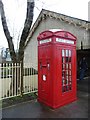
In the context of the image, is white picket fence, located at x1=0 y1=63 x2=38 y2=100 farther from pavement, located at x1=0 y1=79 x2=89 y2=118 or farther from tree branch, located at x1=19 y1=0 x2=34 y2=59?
pavement, located at x1=0 y1=79 x2=89 y2=118

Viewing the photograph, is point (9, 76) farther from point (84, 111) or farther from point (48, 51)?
point (84, 111)

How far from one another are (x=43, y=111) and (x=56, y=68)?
1.46 m

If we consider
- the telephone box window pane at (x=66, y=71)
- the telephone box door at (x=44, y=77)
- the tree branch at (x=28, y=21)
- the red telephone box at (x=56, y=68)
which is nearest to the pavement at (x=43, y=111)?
the red telephone box at (x=56, y=68)

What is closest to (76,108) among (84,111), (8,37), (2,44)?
(84,111)

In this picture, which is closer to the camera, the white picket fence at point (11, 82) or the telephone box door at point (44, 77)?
the telephone box door at point (44, 77)

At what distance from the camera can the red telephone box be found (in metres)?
5.52

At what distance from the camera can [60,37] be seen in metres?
5.67

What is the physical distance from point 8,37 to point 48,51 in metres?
2.61

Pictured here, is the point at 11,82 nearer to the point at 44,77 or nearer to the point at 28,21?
the point at 44,77

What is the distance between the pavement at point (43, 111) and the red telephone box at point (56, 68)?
241 millimetres

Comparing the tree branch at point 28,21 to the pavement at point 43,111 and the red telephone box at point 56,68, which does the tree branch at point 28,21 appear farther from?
the pavement at point 43,111

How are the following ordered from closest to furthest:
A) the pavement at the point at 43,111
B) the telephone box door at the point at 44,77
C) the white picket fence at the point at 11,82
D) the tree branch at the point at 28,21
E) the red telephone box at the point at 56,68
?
the pavement at the point at 43,111 → the red telephone box at the point at 56,68 → the telephone box door at the point at 44,77 → the white picket fence at the point at 11,82 → the tree branch at the point at 28,21

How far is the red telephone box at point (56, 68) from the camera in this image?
552 centimetres

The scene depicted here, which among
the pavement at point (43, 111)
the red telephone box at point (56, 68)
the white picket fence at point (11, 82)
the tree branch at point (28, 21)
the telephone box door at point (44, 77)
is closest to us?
the pavement at point (43, 111)
